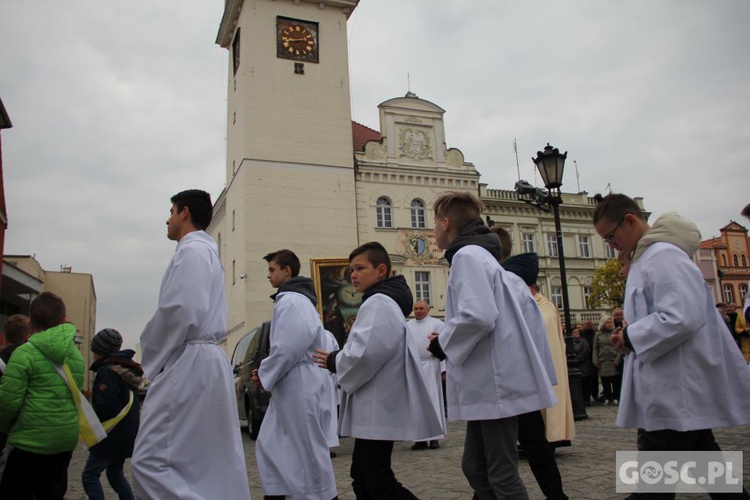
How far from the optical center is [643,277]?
3.42m

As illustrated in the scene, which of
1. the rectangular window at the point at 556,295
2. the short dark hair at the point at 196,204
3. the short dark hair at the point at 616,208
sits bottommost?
the short dark hair at the point at 616,208

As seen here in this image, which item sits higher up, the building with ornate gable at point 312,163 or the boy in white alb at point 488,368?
the building with ornate gable at point 312,163

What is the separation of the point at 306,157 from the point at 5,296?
1712 centimetres

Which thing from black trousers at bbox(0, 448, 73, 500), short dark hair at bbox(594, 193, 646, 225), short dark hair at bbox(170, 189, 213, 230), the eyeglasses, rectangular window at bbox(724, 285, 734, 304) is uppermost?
rectangular window at bbox(724, 285, 734, 304)

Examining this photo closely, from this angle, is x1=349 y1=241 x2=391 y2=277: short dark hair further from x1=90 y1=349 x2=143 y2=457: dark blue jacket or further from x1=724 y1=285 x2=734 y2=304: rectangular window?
x1=724 y1=285 x2=734 y2=304: rectangular window

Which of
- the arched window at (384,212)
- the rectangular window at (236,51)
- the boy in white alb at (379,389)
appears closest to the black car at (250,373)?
the boy in white alb at (379,389)

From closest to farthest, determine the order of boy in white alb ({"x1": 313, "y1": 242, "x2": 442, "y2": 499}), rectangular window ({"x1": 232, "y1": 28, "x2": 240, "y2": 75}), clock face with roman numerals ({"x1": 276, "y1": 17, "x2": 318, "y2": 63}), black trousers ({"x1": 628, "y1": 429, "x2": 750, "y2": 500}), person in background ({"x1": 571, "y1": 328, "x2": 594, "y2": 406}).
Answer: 1. black trousers ({"x1": 628, "y1": 429, "x2": 750, "y2": 500})
2. boy in white alb ({"x1": 313, "y1": 242, "x2": 442, "y2": 499})
3. person in background ({"x1": 571, "y1": 328, "x2": 594, "y2": 406})
4. clock face with roman numerals ({"x1": 276, "y1": 17, "x2": 318, "y2": 63})
5. rectangular window ({"x1": 232, "y1": 28, "x2": 240, "y2": 75})

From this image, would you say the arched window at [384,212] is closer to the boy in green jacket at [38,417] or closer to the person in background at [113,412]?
the person in background at [113,412]

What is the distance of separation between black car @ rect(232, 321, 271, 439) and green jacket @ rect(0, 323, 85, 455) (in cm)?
564

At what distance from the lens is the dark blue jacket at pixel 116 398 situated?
528 cm

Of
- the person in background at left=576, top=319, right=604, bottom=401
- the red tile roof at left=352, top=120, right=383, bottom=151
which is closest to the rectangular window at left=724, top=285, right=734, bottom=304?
the red tile roof at left=352, top=120, right=383, bottom=151

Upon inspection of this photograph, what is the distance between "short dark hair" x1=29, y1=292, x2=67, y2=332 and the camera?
16.3 feet

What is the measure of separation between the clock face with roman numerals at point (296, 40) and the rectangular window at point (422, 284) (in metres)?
12.9

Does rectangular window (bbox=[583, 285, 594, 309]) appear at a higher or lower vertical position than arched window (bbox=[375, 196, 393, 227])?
lower
